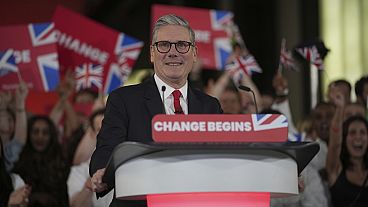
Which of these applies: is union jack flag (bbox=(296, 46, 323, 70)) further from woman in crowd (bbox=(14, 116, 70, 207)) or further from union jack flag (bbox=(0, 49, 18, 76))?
union jack flag (bbox=(0, 49, 18, 76))

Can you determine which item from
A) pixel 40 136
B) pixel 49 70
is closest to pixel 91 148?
pixel 40 136

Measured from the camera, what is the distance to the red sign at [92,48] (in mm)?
8031

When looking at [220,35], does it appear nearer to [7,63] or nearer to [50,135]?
[7,63]

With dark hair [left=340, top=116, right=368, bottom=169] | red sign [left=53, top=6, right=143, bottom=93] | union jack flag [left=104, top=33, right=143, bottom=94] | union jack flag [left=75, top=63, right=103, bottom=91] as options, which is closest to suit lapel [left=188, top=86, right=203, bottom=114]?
dark hair [left=340, top=116, right=368, bottom=169]

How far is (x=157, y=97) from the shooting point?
3.64m

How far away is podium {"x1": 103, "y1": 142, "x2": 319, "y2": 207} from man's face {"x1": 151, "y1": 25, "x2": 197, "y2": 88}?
59 cm

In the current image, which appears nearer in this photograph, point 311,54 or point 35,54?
point 311,54

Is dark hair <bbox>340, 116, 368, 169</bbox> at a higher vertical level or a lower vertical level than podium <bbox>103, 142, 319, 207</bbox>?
lower

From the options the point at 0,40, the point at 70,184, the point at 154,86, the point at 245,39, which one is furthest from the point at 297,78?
the point at 154,86

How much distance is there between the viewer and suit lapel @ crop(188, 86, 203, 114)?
3.66 metres

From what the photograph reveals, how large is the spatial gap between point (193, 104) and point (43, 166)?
2.85 m

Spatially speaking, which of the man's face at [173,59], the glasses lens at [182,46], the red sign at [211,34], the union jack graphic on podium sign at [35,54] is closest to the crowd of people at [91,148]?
the man's face at [173,59]

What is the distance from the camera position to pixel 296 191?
10.2ft

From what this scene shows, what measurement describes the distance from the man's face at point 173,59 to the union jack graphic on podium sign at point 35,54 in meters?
3.85
